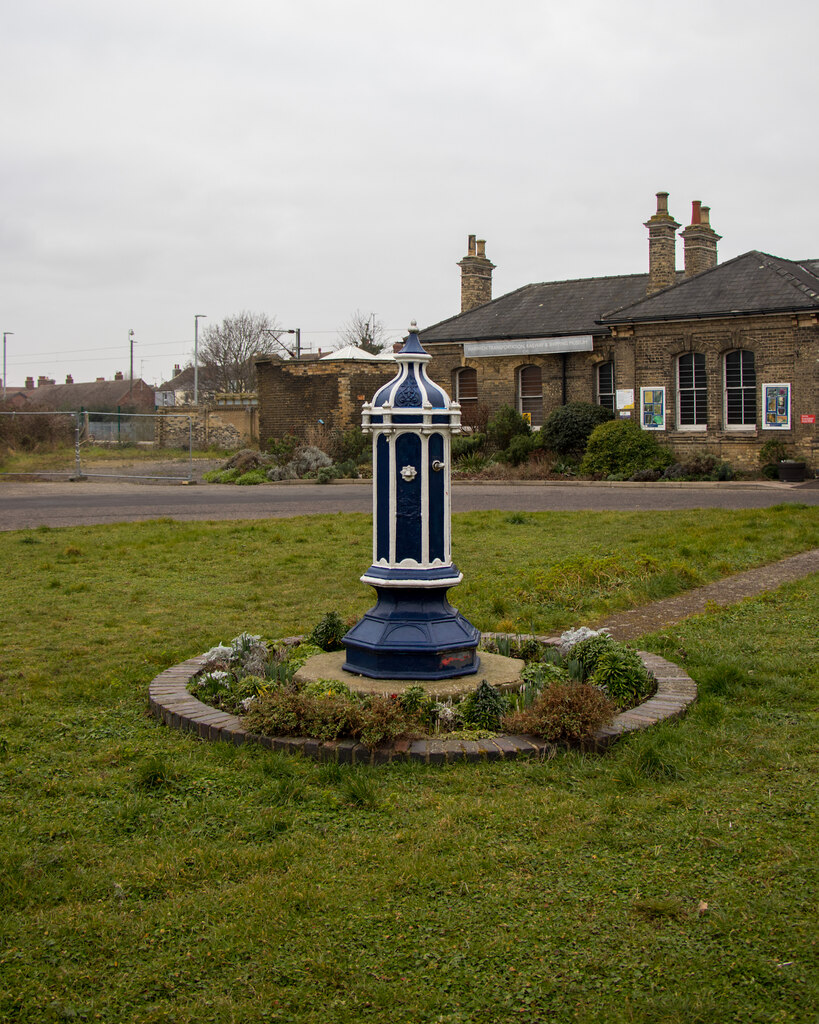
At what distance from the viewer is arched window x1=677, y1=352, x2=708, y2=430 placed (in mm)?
29828

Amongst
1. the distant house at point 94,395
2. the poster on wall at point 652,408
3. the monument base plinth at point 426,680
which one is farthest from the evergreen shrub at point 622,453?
the distant house at point 94,395

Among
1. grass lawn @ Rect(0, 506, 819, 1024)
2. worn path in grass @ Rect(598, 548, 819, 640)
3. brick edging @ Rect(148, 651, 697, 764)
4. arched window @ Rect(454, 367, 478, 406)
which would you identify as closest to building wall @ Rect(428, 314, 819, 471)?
arched window @ Rect(454, 367, 478, 406)

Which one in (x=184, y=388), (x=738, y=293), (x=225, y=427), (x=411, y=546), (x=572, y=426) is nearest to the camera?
(x=411, y=546)

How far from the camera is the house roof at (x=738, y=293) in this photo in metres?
27.8

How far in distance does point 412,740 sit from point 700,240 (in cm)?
3220

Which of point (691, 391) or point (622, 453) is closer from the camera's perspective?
point (622, 453)

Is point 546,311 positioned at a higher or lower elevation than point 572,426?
higher

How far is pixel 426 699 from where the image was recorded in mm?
5430

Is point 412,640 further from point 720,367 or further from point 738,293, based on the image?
point 738,293

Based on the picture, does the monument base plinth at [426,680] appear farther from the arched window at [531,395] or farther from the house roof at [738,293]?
the arched window at [531,395]

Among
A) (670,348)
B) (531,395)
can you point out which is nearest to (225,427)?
(531,395)

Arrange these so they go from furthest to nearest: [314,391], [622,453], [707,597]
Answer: [314,391]
[622,453]
[707,597]

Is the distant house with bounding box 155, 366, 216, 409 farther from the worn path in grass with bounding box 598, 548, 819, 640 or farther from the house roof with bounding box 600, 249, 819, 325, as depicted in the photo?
the worn path in grass with bounding box 598, 548, 819, 640

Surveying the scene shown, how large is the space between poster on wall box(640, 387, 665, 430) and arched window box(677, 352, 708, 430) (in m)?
0.49
